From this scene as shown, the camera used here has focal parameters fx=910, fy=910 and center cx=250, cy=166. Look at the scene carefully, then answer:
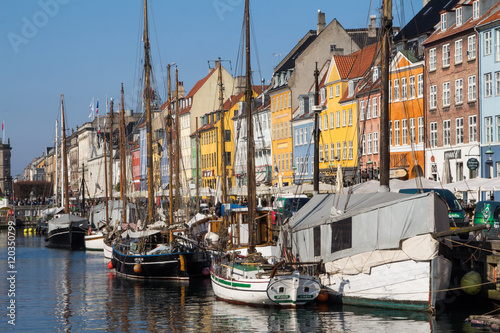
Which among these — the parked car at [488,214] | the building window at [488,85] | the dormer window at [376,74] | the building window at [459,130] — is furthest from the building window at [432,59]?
the parked car at [488,214]

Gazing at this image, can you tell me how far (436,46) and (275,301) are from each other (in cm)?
4562

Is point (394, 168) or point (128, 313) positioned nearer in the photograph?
point (128, 313)

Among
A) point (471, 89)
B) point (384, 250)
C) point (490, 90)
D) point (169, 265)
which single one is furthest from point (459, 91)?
point (384, 250)

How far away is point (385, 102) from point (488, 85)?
111 feet

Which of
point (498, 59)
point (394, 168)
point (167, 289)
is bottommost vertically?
point (167, 289)

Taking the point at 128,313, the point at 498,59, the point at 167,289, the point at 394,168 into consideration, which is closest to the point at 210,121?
A: the point at 394,168

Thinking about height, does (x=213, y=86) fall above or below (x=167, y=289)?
above

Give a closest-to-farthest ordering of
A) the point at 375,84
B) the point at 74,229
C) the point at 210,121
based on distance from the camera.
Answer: the point at 375,84 → the point at 74,229 → the point at 210,121

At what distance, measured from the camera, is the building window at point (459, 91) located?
71.7 meters

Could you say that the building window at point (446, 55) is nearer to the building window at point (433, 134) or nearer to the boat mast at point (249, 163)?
the building window at point (433, 134)

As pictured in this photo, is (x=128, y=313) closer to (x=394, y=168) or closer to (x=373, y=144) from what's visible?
(x=394, y=168)

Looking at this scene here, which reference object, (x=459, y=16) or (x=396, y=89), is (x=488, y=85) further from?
(x=396, y=89)

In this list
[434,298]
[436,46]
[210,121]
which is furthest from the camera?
[210,121]

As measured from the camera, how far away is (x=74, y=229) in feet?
300
